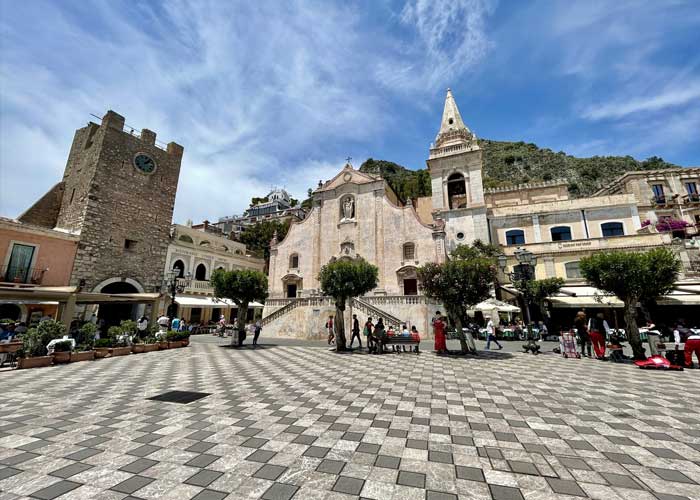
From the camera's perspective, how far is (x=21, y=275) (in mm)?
17078

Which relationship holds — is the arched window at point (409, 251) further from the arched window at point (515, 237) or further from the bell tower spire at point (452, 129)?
the bell tower spire at point (452, 129)

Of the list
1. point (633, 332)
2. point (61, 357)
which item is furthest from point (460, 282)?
point (61, 357)

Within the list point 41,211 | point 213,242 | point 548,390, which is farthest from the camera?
point 213,242

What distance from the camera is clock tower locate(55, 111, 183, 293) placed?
20.3 meters

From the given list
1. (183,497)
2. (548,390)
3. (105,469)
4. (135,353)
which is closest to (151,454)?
(105,469)

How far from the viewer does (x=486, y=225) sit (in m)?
25.6

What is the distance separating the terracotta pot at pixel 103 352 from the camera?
11608mm

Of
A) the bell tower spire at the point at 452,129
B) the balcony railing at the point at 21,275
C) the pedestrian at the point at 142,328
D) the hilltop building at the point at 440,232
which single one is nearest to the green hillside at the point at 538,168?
the bell tower spire at the point at 452,129

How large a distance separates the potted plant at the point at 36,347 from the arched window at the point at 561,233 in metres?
32.4

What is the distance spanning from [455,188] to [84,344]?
3005 cm

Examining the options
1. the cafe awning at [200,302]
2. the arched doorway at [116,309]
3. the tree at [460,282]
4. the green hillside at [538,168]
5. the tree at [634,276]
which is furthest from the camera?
the green hillside at [538,168]

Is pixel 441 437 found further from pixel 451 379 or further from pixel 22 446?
pixel 22 446

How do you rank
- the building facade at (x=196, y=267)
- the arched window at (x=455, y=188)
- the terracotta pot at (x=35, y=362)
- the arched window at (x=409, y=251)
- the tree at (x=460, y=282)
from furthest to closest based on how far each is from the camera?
the arched window at (x=455, y=188) → the arched window at (x=409, y=251) → the building facade at (x=196, y=267) → the tree at (x=460, y=282) → the terracotta pot at (x=35, y=362)

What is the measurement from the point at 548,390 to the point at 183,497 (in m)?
7.18
